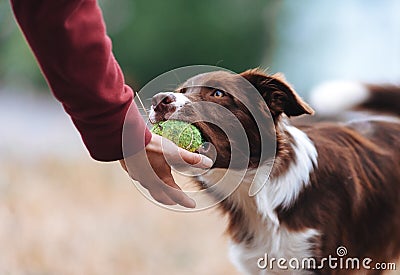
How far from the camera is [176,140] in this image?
1999 mm

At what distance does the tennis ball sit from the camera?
2.01 m

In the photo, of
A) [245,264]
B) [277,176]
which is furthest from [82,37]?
[245,264]

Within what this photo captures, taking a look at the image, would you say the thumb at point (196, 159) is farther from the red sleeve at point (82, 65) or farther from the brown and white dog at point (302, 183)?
the red sleeve at point (82, 65)

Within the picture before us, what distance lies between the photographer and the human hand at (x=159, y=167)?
5.87 feet

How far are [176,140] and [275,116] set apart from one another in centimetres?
47

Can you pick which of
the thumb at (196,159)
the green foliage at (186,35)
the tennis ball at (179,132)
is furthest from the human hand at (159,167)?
the green foliage at (186,35)

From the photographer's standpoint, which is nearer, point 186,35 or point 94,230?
point 94,230

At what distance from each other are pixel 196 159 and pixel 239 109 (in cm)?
41

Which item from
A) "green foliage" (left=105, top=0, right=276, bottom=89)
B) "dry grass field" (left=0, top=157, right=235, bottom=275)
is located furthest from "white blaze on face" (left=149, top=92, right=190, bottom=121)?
"green foliage" (left=105, top=0, right=276, bottom=89)

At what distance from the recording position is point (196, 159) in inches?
75.2

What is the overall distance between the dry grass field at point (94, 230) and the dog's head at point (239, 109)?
0.98 metres

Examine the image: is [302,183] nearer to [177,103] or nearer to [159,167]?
[177,103]

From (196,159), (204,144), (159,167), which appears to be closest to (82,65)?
(159,167)

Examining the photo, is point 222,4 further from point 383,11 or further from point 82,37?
point 82,37
